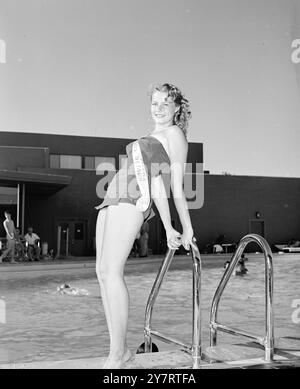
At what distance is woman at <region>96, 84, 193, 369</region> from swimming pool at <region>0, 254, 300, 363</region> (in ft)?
4.52

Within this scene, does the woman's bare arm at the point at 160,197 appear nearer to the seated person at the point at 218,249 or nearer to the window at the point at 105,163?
the seated person at the point at 218,249

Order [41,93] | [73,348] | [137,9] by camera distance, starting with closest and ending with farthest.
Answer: [73,348]
[137,9]
[41,93]

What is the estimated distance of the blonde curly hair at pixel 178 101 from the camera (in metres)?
2.29

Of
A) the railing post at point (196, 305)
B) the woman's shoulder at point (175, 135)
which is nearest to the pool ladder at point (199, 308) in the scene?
the railing post at point (196, 305)

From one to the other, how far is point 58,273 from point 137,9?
903cm

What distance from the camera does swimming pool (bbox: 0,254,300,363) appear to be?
144 inches

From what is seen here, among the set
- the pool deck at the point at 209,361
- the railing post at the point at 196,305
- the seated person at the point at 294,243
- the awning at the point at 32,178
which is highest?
the awning at the point at 32,178

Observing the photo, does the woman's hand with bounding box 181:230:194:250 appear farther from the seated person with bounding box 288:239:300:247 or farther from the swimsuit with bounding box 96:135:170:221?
the seated person with bounding box 288:239:300:247

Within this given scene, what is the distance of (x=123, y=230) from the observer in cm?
209

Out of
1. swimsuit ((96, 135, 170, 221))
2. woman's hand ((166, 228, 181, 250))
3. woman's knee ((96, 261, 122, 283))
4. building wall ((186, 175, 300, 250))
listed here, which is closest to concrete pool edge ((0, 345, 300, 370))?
woman's knee ((96, 261, 122, 283))

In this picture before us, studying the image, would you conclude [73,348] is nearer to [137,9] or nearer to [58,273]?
[58,273]

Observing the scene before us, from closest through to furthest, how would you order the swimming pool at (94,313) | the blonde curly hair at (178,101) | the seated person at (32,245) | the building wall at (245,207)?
the blonde curly hair at (178,101) → the swimming pool at (94,313) → the seated person at (32,245) → the building wall at (245,207)

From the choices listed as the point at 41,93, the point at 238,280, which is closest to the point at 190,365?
the point at 238,280

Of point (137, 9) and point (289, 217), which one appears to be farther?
point (289, 217)
